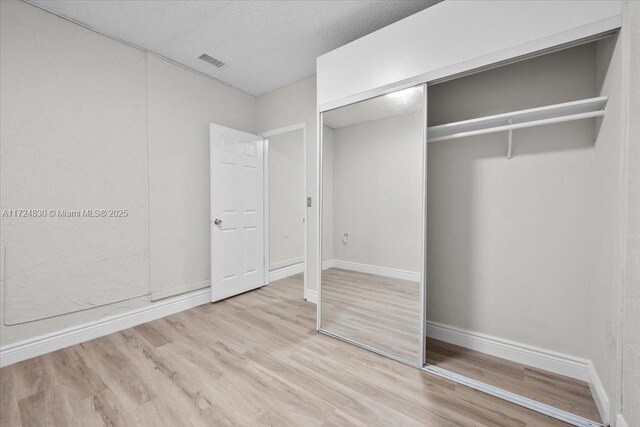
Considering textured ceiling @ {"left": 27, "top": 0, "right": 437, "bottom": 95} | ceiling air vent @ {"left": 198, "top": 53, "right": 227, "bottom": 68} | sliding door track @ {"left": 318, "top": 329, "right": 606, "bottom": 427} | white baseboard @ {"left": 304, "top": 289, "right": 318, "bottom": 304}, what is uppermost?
ceiling air vent @ {"left": 198, "top": 53, "right": 227, "bottom": 68}

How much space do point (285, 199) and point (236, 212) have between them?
1261mm

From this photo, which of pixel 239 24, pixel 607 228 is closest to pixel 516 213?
pixel 607 228

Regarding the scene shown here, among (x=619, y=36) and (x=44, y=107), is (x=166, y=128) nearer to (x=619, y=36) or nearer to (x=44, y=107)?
(x=44, y=107)

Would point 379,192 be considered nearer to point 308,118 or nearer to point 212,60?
point 308,118

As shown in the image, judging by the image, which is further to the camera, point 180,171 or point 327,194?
point 180,171

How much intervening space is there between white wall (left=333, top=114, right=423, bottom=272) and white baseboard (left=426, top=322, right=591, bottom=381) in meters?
0.70

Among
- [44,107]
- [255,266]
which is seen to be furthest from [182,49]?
[255,266]

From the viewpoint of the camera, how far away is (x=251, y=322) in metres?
2.64

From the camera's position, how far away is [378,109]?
217cm

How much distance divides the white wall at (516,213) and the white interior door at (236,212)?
7.58ft

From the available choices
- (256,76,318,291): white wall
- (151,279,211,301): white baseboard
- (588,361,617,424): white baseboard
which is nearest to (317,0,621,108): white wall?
(256,76,318,291): white wall

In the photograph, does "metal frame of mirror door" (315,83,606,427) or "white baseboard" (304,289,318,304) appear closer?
"metal frame of mirror door" (315,83,606,427)

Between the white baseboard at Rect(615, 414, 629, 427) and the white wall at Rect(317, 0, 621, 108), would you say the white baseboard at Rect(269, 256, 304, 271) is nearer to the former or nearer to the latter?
the white wall at Rect(317, 0, 621, 108)

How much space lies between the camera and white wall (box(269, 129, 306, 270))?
4297 mm
